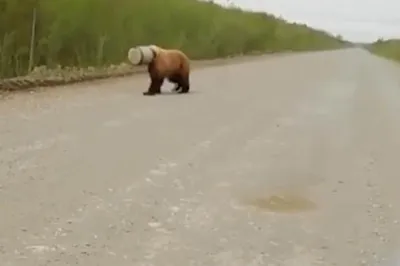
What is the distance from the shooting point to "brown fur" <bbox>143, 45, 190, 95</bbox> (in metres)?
14.3

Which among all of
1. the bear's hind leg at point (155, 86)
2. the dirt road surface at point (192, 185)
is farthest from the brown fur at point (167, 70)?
the dirt road surface at point (192, 185)

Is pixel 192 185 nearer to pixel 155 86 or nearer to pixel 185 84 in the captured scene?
pixel 155 86

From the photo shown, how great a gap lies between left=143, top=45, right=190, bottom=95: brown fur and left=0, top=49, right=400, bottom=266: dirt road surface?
6.64 ft

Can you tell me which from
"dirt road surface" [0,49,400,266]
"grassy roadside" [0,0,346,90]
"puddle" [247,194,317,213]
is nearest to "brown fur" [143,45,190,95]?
"grassy roadside" [0,0,346,90]

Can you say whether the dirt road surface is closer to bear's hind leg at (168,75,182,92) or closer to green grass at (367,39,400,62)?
bear's hind leg at (168,75,182,92)

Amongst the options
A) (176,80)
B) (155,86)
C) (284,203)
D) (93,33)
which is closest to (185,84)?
(176,80)

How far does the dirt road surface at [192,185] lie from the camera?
188 inches

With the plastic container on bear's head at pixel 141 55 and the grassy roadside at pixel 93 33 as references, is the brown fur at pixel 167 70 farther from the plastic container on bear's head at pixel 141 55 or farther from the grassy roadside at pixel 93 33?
the grassy roadside at pixel 93 33

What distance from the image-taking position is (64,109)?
10.9 meters

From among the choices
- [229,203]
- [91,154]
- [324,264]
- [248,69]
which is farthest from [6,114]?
[248,69]

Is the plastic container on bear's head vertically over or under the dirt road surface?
over

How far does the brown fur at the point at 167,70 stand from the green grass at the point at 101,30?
2.43 meters

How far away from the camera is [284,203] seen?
6.13 meters

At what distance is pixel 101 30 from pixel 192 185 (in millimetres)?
13176
